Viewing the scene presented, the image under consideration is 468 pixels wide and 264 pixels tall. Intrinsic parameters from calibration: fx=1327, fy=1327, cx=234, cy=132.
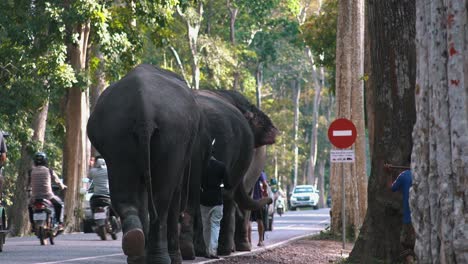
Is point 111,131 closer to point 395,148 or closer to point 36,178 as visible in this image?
point 395,148

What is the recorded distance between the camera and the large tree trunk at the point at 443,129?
8.97m

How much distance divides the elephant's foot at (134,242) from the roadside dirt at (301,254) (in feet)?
16.2

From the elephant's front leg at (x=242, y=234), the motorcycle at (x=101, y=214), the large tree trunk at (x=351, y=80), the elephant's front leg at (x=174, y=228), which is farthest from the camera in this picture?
the large tree trunk at (x=351, y=80)

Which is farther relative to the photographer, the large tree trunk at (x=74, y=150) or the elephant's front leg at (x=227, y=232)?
the large tree trunk at (x=74, y=150)

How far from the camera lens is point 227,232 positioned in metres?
19.5

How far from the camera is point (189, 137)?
14078mm

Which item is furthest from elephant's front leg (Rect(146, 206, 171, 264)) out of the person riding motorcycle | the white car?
the white car

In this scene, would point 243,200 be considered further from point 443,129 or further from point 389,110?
point 443,129

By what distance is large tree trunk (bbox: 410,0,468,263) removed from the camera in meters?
8.97

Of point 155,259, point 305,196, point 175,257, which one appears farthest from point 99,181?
point 305,196

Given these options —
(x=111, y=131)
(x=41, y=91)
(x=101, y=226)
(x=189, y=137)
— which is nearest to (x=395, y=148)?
(x=189, y=137)

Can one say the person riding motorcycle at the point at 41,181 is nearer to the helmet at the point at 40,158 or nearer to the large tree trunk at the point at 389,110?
the helmet at the point at 40,158

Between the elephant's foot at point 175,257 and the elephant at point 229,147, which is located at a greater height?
the elephant at point 229,147

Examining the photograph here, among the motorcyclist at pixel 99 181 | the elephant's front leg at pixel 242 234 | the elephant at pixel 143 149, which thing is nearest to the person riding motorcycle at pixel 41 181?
the motorcyclist at pixel 99 181
